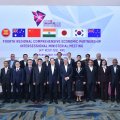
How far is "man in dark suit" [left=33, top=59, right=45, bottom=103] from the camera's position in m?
7.78

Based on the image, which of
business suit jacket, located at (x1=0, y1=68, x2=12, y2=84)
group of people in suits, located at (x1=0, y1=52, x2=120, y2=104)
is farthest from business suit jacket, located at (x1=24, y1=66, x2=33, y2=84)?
business suit jacket, located at (x1=0, y1=68, x2=12, y2=84)

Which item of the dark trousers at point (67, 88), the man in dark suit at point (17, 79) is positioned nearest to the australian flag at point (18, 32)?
the man in dark suit at point (17, 79)

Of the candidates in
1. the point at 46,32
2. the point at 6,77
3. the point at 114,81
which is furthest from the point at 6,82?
the point at 114,81

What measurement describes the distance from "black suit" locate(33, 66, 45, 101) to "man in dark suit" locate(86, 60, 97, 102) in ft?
3.91

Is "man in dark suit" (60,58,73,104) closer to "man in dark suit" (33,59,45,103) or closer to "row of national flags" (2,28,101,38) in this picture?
"man in dark suit" (33,59,45,103)

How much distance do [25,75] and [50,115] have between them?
2072mm

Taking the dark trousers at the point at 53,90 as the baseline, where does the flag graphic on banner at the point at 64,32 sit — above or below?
above

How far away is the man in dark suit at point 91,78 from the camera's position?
7965mm

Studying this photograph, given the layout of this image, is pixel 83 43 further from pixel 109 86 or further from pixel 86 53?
pixel 109 86

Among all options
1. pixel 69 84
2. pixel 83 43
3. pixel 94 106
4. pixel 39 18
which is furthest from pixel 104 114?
pixel 39 18

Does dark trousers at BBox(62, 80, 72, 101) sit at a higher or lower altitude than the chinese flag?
lower

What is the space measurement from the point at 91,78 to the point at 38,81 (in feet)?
4.56

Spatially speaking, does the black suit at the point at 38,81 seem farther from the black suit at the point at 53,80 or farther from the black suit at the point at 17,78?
the black suit at the point at 17,78

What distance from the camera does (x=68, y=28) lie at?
9086 mm
